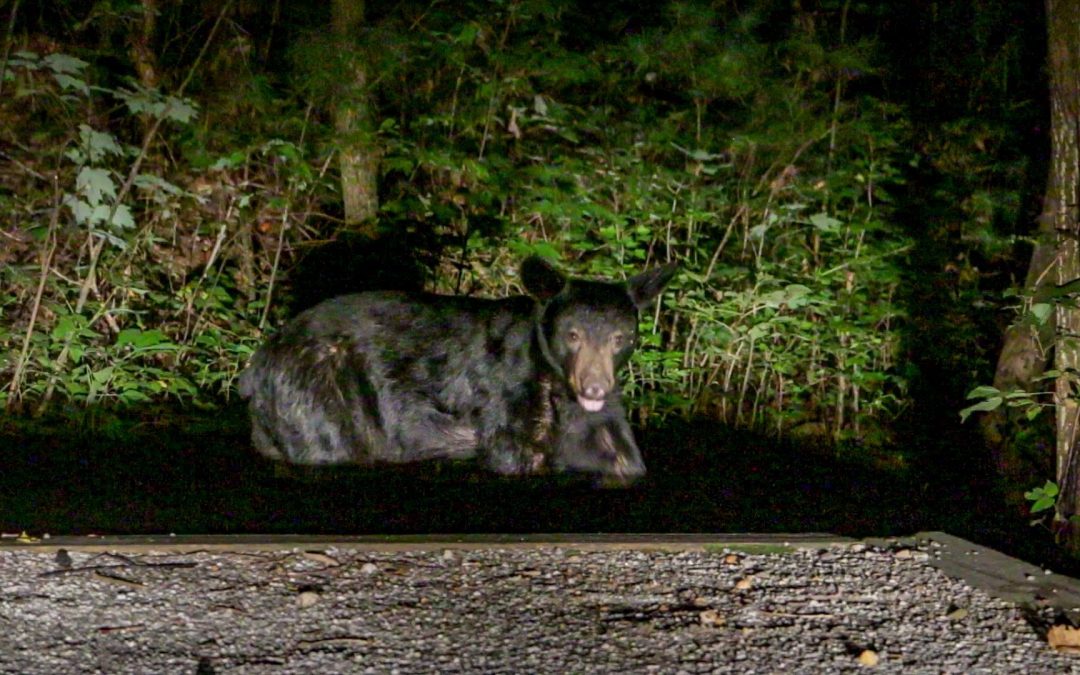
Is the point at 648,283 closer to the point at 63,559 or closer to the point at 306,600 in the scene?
the point at 306,600

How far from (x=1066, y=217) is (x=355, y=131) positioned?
5657mm

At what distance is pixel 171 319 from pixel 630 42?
4.17 meters

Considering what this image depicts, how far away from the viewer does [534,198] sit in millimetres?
9961

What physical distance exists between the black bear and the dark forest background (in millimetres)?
1236

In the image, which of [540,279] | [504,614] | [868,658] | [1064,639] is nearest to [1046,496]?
[1064,639]

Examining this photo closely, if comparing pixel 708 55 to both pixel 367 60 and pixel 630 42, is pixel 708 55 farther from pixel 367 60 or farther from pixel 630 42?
pixel 367 60

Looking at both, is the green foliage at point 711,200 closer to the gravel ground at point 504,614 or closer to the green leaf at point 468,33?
the green leaf at point 468,33

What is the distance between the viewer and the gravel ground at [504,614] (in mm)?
3793

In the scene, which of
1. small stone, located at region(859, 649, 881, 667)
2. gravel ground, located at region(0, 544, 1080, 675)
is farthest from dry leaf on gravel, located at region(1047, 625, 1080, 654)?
small stone, located at region(859, 649, 881, 667)

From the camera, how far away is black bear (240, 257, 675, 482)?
6742 millimetres

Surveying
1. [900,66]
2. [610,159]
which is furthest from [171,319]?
[900,66]

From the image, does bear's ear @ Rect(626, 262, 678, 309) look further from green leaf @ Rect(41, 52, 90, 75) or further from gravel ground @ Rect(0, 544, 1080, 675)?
green leaf @ Rect(41, 52, 90, 75)

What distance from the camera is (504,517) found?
19.1 feet

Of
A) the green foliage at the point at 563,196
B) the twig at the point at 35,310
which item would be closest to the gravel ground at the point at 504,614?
the twig at the point at 35,310
